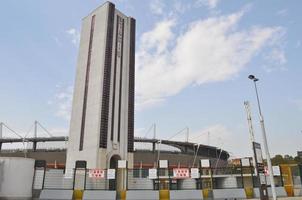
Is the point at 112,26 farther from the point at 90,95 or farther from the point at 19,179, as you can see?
the point at 19,179

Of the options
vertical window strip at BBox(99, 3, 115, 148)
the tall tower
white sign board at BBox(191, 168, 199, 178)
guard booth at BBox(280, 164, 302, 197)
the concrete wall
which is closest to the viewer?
the concrete wall

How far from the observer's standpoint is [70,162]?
58.7m

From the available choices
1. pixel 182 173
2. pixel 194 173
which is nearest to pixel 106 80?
pixel 182 173

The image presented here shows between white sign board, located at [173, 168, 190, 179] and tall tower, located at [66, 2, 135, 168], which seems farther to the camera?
tall tower, located at [66, 2, 135, 168]

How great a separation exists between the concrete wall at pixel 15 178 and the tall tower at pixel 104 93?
31222mm

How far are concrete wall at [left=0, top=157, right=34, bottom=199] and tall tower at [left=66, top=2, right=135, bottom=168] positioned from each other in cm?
3122

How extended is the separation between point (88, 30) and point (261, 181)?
55878 mm

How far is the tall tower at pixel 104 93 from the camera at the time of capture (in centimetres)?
5647

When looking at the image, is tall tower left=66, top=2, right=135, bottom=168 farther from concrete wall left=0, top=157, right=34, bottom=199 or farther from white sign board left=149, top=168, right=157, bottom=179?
white sign board left=149, top=168, right=157, bottom=179

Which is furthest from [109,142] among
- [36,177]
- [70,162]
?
[36,177]

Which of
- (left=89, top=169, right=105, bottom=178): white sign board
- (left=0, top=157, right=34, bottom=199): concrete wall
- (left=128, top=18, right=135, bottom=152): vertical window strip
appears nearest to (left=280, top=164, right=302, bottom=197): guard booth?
(left=89, top=169, right=105, bottom=178): white sign board

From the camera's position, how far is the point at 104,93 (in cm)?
5828

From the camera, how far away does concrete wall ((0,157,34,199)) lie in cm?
2158

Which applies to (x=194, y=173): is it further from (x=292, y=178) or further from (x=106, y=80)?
(x=106, y=80)
